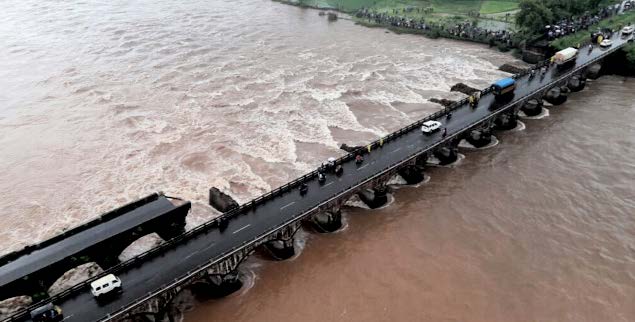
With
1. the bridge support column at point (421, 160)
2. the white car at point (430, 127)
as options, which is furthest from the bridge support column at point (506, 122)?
the bridge support column at point (421, 160)

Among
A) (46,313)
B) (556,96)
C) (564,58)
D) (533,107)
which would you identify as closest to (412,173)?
(533,107)

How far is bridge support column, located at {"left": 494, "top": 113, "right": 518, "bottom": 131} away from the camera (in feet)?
186

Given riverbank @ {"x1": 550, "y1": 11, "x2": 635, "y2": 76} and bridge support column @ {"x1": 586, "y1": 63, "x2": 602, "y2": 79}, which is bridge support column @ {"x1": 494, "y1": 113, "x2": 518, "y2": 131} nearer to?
bridge support column @ {"x1": 586, "y1": 63, "x2": 602, "y2": 79}

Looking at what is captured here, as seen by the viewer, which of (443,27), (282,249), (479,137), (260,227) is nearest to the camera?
(260,227)

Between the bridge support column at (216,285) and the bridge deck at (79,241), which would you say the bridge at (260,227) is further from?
the bridge deck at (79,241)

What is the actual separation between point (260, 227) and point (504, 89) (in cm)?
3621

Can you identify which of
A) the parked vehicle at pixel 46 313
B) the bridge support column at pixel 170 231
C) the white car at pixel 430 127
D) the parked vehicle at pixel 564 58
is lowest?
the parked vehicle at pixel 46 313

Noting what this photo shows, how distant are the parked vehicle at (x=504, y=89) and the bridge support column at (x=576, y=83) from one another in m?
16.8

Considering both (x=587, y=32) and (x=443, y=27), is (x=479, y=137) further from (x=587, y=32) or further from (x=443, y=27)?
(x=443, y=27)

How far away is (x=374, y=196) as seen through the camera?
43594 millimetres

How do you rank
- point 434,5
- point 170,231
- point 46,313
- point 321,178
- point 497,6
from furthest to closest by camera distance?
point 434,5 → point 497,6 → point 321,178 → point 170,231 → point 46,313

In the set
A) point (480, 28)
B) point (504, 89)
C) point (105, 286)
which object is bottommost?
point (105, 286)

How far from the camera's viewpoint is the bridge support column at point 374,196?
43.4 metres

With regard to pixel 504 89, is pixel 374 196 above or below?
below
